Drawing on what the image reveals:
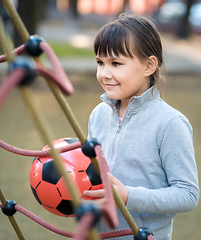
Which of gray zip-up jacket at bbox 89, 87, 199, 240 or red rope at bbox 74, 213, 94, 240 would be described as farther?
gray zip-up jacket at bbox 89, 87, 199, 240

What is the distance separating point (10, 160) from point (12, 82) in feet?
9.37

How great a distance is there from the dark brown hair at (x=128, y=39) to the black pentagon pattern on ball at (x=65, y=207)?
559mm

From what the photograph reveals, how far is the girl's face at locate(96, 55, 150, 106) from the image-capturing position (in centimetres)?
115

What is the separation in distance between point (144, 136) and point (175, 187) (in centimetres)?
22

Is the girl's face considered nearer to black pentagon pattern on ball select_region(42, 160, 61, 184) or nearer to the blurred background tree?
black pentagon pattern on ball select_region(42, 160, 61, 184)

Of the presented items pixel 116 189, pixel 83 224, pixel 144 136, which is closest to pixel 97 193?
pixel 116 189

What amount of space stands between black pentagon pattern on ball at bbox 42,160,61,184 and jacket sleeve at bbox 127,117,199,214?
10.9 inches

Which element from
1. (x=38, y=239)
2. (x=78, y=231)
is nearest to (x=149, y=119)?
(x=78, y=231)

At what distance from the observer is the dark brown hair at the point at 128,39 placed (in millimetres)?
1149

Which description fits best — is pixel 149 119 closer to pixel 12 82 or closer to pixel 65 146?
pixel 65 146

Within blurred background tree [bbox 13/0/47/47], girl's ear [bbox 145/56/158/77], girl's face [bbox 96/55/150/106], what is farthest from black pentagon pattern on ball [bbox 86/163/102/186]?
blurred background tree [bbox 13/0/47/47]

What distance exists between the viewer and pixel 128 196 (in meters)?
1.05

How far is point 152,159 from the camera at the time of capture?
3.76 feet

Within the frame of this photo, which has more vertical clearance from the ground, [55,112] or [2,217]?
[2,217]
